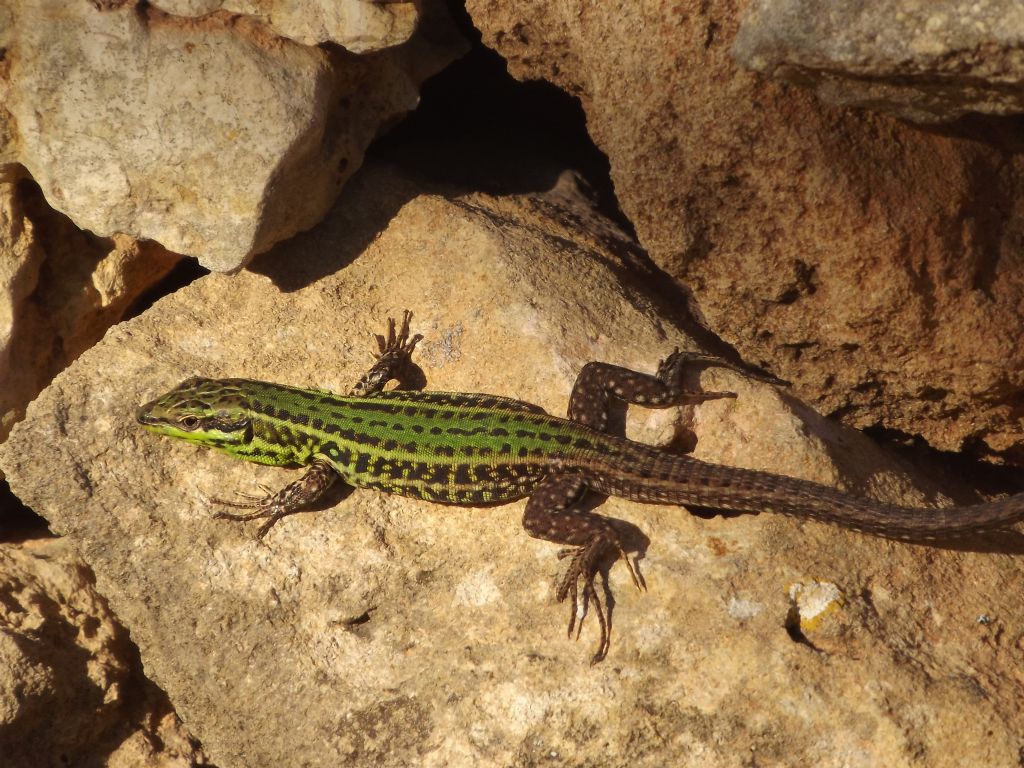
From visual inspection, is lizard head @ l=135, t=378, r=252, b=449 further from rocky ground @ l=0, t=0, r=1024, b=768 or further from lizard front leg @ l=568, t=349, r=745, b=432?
lizard front leg @ l=568, t=349, r=745, b=432

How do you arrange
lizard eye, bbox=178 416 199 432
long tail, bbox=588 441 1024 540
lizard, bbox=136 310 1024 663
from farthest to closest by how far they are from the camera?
lizard eye, bbox=178 416 199 432 < lizard, bbox=136 310 1024 663 < long tail, bbox=588 441 1024 540

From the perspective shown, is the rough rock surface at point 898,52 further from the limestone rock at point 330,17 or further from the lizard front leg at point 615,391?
the limestone rock at point 330,17

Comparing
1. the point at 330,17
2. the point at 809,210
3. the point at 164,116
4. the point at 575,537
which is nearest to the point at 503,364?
the point at 575,537

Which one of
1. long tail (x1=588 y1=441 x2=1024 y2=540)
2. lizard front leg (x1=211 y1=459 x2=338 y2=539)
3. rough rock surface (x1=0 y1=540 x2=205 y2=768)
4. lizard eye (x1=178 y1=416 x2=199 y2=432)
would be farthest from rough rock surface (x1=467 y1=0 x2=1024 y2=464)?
rough rock surface (x1=0 y1=540 x2=205 y2=768)

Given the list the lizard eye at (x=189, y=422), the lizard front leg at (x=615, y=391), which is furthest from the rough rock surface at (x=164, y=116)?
the lizard front leg at (x=615, y=391)

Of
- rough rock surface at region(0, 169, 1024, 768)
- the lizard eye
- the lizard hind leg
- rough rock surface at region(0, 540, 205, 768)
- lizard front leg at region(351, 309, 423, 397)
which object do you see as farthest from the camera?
lizard front leg at region(351, 309, 423, 397)

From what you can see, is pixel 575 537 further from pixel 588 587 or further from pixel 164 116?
pixel 164 116

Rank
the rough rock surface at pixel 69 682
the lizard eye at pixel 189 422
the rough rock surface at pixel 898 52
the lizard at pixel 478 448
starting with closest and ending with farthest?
the rough rock surface at pixel 898 52
the lizard at pixel 478 448
the rough rock surface at pixel 69 682
the lizard eye at pixel 189 422
